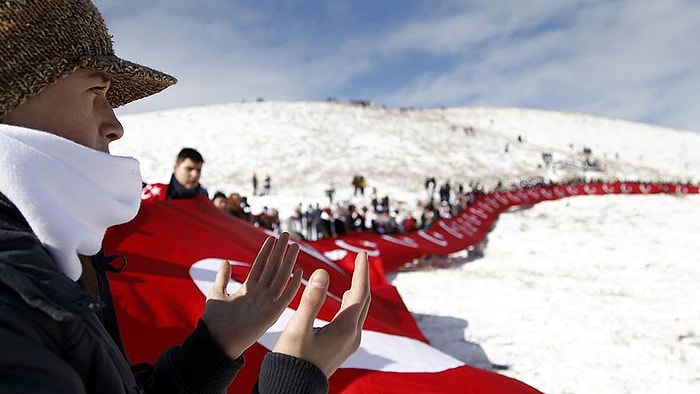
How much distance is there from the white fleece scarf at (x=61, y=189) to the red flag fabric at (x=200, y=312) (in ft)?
5.74

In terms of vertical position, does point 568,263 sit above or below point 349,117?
below

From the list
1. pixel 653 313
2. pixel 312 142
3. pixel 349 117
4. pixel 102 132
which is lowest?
pixel 653 313

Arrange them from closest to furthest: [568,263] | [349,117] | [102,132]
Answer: [102,132], [568,263], [349,117]

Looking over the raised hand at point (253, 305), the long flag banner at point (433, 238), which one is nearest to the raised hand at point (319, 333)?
the raised hand at point (253, 305)

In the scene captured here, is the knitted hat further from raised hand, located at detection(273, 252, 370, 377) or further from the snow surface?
the snow surface

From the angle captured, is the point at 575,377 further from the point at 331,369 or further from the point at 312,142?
the point at 312,142

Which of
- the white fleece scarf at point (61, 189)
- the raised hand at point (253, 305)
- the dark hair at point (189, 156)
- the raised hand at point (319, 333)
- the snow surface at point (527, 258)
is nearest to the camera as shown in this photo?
the white fleece scarf at point (61, 189)

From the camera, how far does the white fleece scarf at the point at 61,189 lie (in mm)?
775

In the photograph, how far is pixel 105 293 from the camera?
48.0 inches

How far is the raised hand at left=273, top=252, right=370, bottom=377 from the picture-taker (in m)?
0.95

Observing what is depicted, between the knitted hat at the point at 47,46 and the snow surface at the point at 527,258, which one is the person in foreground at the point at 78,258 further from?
the snow surface at the point at 527,258

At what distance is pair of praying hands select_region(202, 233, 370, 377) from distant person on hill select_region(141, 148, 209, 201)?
10.7 ft

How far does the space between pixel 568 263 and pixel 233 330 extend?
8257 millimetres

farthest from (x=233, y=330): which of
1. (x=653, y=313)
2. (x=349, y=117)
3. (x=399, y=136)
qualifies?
(x=349, y=117)
